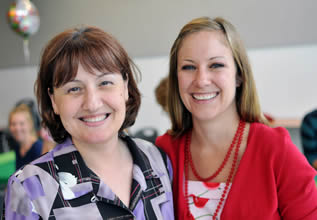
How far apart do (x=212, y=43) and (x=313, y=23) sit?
4437 millimetres

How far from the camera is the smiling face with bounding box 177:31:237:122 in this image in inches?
56.3

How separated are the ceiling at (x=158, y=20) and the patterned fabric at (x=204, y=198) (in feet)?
13.6

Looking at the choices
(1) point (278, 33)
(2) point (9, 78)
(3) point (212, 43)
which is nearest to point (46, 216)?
(3) point (212, 43)

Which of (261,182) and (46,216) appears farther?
(261,182)

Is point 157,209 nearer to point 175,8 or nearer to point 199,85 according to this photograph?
point 199,85

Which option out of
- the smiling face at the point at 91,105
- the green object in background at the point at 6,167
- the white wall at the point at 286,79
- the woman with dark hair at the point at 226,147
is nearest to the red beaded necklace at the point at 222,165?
the woman with dark hair at the point at 226,147

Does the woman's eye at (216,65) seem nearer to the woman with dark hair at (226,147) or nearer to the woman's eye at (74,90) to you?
the woman with dark hair at (226,147)

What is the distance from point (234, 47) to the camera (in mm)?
1474

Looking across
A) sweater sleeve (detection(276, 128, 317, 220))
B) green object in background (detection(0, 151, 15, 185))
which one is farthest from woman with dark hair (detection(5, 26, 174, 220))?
green object in background (detection(0, 151, 15, 185))

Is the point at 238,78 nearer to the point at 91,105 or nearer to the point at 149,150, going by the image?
the point at 149,150

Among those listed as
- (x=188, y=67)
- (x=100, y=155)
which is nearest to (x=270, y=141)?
(x=188, y=67)

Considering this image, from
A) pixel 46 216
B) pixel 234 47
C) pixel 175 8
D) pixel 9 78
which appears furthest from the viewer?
pixel 9 78

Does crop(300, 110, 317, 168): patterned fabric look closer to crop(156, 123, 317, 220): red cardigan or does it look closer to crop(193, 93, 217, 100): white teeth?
crop(156, 123, 317, 220): red cardigan

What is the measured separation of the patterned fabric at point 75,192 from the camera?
3.68 ft
